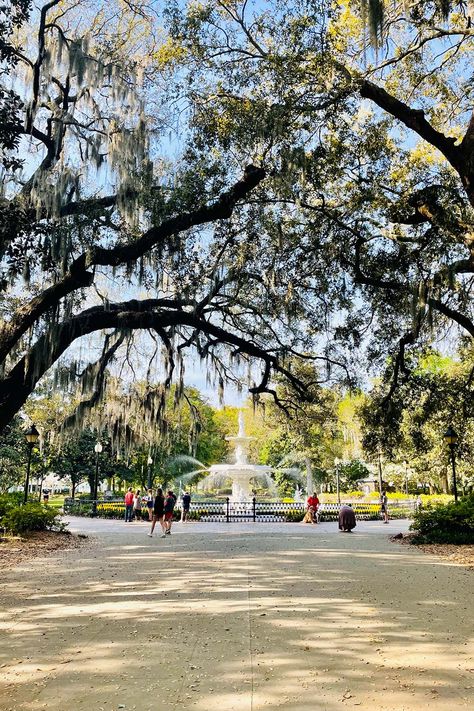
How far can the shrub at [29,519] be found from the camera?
44.6 ft

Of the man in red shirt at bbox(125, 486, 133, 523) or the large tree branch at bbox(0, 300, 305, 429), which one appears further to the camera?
the man in red shirt at bbox(125, 486, 133, 523)

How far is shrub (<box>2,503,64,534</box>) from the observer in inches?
535

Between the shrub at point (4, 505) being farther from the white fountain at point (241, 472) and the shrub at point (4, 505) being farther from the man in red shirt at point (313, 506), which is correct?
the white fountain at point (241, 472)

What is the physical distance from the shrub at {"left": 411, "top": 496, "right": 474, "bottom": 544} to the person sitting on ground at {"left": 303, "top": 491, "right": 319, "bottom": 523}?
21.1 feet

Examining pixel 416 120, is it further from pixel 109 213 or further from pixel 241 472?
pixel 241 472

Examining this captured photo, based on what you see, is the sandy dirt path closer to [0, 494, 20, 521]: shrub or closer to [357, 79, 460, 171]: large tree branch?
[0, 494, 20, 521]: shrub

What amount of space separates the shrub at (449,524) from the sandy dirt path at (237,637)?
4.14m

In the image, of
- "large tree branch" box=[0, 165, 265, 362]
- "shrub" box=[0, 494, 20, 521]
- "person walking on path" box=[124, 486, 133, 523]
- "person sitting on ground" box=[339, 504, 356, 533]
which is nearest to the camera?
"large tree branch" box=[0, 165, 265, 362]

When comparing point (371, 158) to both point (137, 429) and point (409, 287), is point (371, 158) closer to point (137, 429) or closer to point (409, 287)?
point (409, 287)

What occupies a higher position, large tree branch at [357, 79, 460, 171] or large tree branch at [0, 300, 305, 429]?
large tree branch at [357, 79, 460, 171]

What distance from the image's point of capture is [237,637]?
4945 millimetres

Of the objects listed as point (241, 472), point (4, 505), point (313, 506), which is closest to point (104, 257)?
point (4, 505)

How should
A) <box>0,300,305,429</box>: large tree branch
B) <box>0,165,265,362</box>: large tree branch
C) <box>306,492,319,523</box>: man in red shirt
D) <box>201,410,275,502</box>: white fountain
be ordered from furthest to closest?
<box>201,410,275,502</box>: white fountain
<box>306,492,319,523</box>: man in red shirt
<box>0,300,305,429</box>: large tree branch
<box>0,165,265,362</box>: large tree branch

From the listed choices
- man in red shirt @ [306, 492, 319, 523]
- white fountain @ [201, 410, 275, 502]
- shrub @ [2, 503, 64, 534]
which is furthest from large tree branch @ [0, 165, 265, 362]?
white fountain @ [201, 410, 275, 502]
